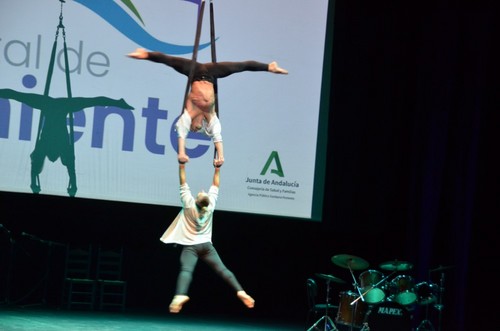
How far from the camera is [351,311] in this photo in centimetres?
870

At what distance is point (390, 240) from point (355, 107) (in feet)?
5.48

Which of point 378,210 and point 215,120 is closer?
point 215,120

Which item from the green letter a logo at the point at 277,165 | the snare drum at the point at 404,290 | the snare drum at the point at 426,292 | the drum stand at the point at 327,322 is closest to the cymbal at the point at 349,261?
the drum stand at the point at 327,322

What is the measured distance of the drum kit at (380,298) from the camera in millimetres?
8648

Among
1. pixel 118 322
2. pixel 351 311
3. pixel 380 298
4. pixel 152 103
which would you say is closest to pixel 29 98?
pixel 152 103

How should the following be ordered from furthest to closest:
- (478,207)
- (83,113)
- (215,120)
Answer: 1. (478,207)
2. (83,113)
3. (215,120)

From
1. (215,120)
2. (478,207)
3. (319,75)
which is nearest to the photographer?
(215,120)

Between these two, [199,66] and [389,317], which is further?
[389,317]

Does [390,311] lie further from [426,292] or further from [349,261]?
[349,261]

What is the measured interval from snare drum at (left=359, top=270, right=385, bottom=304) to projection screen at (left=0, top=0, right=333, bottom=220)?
841 millimetres

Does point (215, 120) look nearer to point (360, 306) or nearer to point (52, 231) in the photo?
point (360, 306)

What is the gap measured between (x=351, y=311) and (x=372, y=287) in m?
0.33

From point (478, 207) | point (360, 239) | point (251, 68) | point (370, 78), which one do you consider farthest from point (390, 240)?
point (251, 68)

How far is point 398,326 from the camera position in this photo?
8898mm
